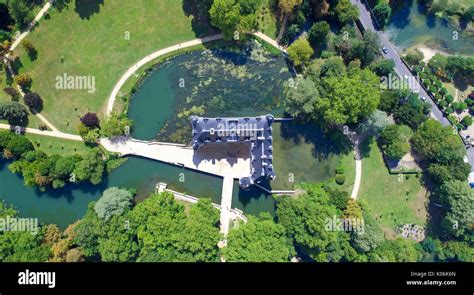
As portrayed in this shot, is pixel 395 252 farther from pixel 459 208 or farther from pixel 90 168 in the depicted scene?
pixel 90 168

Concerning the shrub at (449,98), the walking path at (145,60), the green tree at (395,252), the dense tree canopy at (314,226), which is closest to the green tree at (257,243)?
the dense tree canopy at (314,226)

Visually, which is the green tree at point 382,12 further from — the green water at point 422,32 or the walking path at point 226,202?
the walking path at point 226,202

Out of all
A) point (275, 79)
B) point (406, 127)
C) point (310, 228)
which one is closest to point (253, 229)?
point (310, 228)

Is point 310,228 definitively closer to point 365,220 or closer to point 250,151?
point 365,220

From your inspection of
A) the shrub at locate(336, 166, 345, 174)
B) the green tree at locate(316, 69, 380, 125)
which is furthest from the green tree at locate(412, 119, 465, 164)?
the shrub at locate(336, 166, 345, 174)

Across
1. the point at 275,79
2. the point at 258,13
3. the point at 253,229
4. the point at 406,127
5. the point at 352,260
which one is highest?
the point at 258,13

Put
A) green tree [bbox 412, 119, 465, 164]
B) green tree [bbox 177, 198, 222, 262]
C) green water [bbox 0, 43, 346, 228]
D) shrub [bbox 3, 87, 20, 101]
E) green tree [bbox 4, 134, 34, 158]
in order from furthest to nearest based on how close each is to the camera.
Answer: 1. green water [bbox 0, 43, 346, 228]
2. green tree [bbox 412, 119, 465, 164]
3. shrub [bbox 3, 87, 20, 101]
4. green tree [bbox 4, 134, 34, 158]
5. green tree [bbox 177, 198, 222, 262]

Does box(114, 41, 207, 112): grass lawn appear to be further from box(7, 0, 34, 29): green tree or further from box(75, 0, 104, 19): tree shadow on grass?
box(7, 0, 34, 29): green tree
